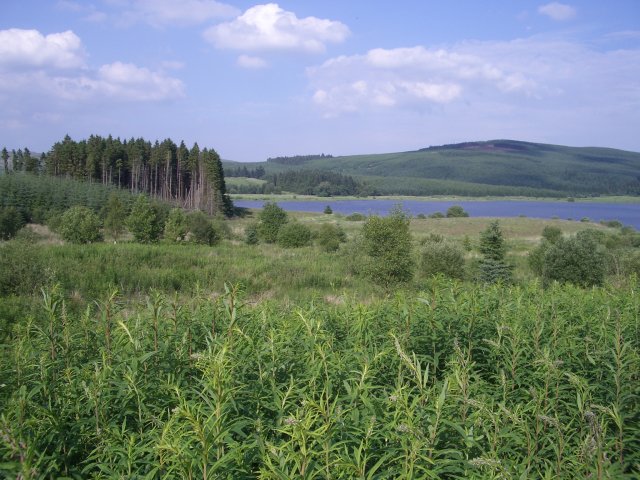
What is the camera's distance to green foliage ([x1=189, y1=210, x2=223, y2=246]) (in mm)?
41103

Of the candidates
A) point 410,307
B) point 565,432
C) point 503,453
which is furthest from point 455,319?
point 503,453

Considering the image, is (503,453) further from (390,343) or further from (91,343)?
(91,343)

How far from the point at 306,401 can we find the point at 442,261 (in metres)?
28.6

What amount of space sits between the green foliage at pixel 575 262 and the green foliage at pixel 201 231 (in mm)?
27825

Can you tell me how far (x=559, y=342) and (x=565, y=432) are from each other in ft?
4.81

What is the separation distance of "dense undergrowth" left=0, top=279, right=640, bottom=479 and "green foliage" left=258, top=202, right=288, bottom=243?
139 ft

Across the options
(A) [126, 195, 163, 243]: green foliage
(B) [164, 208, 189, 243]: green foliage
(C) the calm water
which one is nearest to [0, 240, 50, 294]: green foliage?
(A) [126, 195, 163, 243]: green foliage

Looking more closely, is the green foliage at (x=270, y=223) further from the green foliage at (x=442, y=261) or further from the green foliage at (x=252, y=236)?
the green foliage at (x=442, y=261)

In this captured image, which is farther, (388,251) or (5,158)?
(5,158)

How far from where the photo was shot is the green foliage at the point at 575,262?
85.9 feet

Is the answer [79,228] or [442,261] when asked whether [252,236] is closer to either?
[79,228]

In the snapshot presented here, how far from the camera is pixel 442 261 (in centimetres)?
2950

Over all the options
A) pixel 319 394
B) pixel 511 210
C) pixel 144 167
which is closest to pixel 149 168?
pixel 144 167

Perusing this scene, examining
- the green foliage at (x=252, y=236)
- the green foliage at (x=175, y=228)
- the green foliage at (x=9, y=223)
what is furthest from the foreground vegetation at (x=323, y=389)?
the green foliage at (x=252, y=236)
